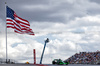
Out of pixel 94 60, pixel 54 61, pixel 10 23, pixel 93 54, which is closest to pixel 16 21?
pixel 10 23

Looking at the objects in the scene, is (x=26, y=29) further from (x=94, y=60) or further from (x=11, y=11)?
(x=94, y=60)

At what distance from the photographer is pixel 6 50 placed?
152 feet

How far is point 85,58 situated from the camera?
88750 millimetres

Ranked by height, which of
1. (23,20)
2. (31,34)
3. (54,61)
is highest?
(23,20)

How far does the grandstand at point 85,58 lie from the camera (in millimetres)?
84625

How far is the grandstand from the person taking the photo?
84625 mm

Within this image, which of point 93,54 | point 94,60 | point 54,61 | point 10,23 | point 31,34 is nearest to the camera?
point 31,34

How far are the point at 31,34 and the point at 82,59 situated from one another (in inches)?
1969

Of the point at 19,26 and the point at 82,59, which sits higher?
the point at 19,26

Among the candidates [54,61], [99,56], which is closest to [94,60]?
[99,56]

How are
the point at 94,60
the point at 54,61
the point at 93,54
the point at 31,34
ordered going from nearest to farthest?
the point at 31,34, the point at 54,61, the point at 94,60, the point at 93,54

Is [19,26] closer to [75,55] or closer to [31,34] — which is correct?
[31,34]

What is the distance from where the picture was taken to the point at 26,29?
138 ft

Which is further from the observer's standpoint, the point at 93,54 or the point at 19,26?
the point at 93,54
